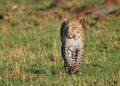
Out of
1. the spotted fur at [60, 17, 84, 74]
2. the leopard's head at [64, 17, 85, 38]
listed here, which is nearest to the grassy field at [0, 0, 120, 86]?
the spotted fur at [60, 17, 84, 74]

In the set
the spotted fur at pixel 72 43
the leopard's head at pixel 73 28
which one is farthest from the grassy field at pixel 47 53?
the leopard's head at pixel 73 28

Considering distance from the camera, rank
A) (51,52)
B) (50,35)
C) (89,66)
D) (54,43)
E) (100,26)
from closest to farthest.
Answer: (89,66) → (51,52) → (54,43) → (50,35) → (100,26)

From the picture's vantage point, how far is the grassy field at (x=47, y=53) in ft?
45.8

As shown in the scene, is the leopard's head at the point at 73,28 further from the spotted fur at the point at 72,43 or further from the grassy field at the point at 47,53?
the grassy field at the point at 47,53

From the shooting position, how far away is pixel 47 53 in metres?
18.5

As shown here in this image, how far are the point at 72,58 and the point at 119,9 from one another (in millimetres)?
17723

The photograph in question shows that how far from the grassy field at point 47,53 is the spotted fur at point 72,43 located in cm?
32

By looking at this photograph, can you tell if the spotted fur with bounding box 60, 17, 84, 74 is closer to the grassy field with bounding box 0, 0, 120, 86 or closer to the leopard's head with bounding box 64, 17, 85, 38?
the leopard's head with bounding box 64, 17, 85, 38

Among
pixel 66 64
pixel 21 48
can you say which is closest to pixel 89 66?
pixel 66 64

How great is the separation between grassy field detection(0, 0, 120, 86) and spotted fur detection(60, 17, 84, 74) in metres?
0.32

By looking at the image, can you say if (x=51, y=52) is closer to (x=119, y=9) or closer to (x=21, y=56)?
(x=21, y=56)

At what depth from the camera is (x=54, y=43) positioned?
20.8 metres

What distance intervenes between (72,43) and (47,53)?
406 centimetres

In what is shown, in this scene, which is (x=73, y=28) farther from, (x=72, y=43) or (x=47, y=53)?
(x=47, y=53)
